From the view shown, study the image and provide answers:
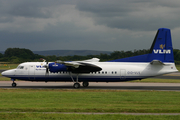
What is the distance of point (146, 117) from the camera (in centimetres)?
1199

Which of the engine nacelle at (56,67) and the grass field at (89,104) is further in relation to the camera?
the engine nacelle at (56,67)

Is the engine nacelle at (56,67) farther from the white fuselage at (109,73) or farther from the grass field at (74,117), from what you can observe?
the grass field at (74,117)

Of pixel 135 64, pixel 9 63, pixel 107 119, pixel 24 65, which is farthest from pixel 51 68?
pixel 9 63

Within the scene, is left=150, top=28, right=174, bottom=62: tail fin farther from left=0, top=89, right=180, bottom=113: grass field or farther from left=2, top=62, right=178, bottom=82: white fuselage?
left=0, top=89, right=180, bottom=113: grass field

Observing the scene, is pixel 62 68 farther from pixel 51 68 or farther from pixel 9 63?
pixel 9 63

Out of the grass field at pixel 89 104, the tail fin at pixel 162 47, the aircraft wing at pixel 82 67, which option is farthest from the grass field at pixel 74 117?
the tail fin at pixel 162 47

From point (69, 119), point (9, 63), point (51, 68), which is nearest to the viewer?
point (69, 119)

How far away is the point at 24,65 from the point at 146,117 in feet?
73.3

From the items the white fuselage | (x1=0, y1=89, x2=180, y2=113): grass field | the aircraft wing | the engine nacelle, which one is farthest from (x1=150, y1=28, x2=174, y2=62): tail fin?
the engine nacelle

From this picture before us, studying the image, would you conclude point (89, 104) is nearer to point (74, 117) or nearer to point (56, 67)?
point (74, 117)

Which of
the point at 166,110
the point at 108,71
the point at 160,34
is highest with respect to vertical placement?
the point at 160,34

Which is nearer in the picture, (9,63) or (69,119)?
(69,119)

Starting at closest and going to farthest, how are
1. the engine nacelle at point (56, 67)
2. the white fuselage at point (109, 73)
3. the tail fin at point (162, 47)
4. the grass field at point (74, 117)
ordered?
the grass field at point (74, 117)
the engine nacelle at point (56, 67)
the white fuselage at point (109, 73)
the tail fin at point (162, 47)

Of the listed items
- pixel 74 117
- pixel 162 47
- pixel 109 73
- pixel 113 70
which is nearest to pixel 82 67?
pixel 109 73
